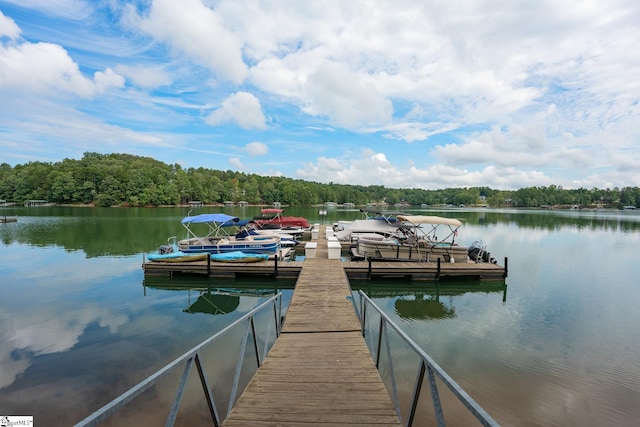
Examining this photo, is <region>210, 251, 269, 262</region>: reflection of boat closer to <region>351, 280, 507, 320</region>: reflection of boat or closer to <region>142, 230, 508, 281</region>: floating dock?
<region>142, 230, 508, 281</region>: floating dock

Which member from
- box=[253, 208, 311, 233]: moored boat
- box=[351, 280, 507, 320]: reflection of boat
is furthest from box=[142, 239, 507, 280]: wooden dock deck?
box=[253, 208, 311, 233]: moored boat

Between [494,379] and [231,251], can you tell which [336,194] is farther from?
[494,379]

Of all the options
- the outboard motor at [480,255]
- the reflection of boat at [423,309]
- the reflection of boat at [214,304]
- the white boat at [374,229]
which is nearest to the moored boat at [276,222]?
the white boat at [374,229]

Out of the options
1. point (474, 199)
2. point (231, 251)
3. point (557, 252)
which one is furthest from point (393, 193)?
point (231, 251)

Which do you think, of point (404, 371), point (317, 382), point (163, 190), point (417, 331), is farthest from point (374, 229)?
point (163, 190)

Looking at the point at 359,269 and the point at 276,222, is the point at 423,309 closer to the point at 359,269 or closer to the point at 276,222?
the point at 359,269

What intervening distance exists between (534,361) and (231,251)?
584 inches

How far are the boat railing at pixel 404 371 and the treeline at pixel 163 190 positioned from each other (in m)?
100

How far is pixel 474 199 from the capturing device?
17850 centimetres

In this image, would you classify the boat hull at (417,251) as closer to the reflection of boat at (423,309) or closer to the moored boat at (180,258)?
the reflection of boat at (423,309)

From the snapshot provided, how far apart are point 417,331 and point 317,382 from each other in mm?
6428

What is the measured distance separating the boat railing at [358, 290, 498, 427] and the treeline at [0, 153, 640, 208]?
100m

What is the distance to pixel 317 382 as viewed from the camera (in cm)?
475

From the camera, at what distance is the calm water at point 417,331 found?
21.4ft
